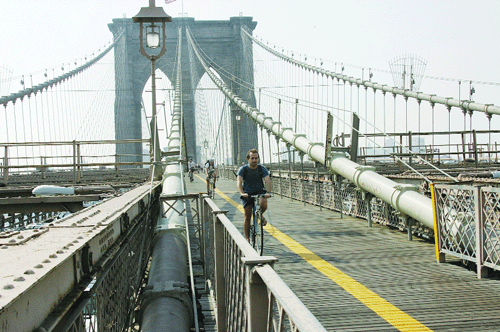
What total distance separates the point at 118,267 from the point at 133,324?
0.80m

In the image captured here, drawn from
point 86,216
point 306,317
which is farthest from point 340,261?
point 306,317

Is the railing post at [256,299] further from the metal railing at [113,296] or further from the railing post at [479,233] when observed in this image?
the railing post at [479,233]

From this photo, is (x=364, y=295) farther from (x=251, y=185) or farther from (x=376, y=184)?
(x=376, y=184)

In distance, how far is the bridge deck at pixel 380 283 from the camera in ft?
11.7

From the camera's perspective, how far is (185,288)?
4.71 meters

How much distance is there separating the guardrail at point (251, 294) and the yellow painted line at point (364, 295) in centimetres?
120

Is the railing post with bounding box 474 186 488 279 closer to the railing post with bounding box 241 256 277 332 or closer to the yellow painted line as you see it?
the yellow painted line

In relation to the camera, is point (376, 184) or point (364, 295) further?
point (376, 184)

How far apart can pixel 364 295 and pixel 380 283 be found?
448 mm

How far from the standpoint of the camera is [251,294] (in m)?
1.98

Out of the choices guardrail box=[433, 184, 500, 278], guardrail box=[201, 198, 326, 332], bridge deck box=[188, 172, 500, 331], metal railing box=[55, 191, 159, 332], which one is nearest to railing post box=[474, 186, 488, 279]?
guardrail box=[433, 184, 500, 278]

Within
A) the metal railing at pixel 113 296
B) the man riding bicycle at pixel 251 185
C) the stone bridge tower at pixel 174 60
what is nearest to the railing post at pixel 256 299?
the metal railing at pixel 113 296

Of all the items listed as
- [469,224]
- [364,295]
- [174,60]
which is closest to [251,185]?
[364,295]

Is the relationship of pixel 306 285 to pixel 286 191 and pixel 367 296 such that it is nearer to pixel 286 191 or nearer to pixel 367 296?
pixel 367 296
